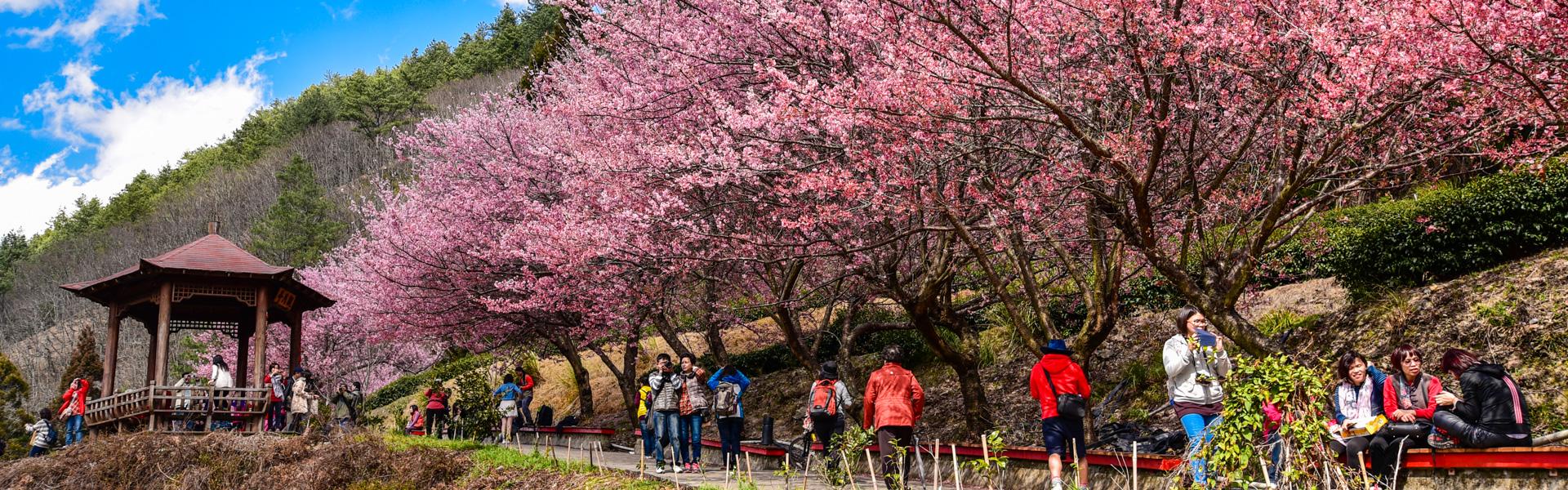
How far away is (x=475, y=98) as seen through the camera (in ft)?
210

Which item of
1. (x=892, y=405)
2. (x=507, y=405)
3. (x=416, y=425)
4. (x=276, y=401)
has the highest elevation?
(x=276, y=401)

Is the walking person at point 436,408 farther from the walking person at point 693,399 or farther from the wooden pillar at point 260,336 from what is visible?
the walking person at point 693,399

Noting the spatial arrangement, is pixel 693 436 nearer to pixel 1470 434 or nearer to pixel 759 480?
pixel 759 480

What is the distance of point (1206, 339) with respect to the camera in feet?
24.2

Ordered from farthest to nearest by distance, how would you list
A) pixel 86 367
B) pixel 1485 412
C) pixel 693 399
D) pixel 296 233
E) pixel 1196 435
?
pixel 296 233 → pixel 86 367 → pixel 693 399 → pixel 1196 435 → pixel 1485 412

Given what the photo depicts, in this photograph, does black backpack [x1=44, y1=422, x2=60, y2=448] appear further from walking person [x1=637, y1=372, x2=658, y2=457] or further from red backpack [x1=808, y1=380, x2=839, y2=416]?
red backpack [x1=808, y1=380, x2=839, y2=416]

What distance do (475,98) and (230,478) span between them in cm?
5117

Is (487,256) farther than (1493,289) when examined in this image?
Yes

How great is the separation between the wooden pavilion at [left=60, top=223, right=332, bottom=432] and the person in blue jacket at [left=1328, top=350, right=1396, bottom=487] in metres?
15.6

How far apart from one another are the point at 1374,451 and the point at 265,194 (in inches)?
2582

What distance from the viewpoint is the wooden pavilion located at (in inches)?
672

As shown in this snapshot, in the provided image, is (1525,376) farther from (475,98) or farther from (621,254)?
(475,98)

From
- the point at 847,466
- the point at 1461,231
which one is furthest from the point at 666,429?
the point at 1461,231

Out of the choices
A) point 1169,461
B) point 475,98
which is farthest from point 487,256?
point 475,98
